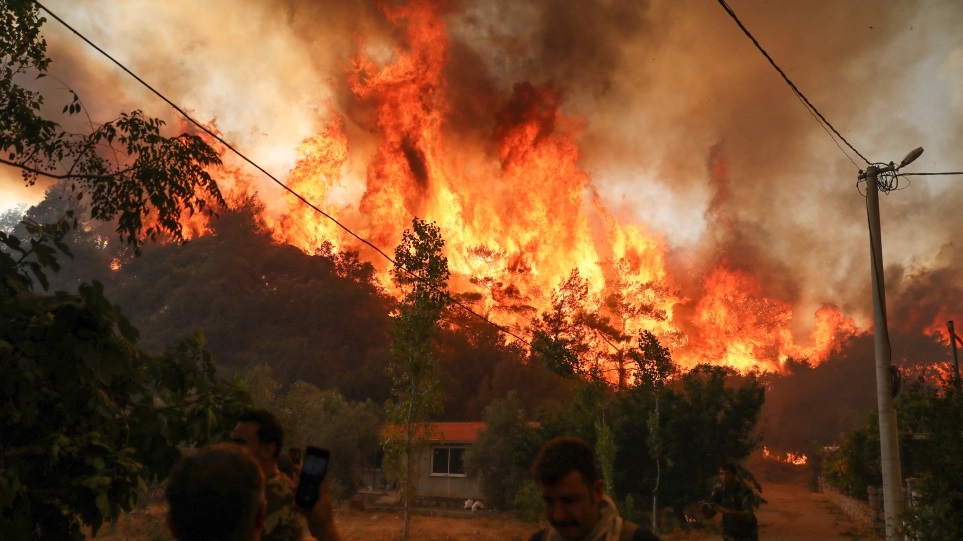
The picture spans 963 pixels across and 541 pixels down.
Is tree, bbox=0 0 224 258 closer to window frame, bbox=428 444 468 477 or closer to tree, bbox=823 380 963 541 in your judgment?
tree, bbox=823 380 963 541

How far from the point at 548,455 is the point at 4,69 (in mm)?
9346

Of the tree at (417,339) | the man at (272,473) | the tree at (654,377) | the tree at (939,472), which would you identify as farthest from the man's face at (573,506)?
the tree at (654,377)

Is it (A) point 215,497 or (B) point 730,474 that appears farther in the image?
(B) point 730,474

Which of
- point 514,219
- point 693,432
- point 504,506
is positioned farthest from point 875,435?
point 514,219

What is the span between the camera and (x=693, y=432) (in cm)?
2900

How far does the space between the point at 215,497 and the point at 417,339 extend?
22.0 metres

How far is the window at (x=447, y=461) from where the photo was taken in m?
39.7

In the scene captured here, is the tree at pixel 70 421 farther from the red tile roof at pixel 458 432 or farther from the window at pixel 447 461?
the window at pixel 447 461

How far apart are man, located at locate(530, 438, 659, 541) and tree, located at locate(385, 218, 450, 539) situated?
20533mm

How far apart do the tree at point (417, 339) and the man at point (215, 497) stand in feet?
69.5

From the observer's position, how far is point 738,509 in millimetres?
8914

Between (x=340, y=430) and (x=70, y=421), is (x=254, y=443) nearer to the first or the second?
(x=70, y=421)

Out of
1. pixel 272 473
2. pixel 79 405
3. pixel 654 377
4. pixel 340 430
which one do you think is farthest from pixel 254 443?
pixel 340 430

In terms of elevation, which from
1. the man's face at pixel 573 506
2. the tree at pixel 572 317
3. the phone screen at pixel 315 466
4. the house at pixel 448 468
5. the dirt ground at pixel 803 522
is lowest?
the dirt ground at pixel 803 522
